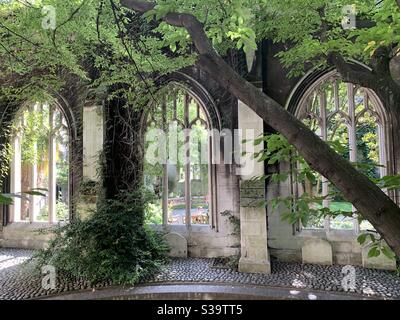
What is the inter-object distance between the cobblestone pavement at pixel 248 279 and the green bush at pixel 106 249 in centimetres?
19

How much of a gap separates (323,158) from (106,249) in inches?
169

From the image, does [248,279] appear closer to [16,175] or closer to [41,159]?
[41,159]

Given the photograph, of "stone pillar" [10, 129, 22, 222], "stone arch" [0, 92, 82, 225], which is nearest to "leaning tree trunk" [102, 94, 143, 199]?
"stone arch" [0, 92, 82, 225]

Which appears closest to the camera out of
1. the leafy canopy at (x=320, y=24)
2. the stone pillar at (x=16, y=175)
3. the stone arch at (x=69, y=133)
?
the leafy canopy at (x=320, y=24)

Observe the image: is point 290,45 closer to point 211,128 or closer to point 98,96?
point 211,128

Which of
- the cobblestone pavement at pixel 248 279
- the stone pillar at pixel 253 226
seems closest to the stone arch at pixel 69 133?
the cobblestone pavement at pixel 248 279

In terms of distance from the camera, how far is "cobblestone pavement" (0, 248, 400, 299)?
4.14m

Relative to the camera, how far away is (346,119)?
5.66m

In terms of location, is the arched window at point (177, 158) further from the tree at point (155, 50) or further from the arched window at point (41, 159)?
the arched window at point (41, 159)

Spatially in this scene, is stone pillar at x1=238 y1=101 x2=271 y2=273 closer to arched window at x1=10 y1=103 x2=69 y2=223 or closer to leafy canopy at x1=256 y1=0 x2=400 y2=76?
leafy canopy at x1=256 y1=0 x2=400 y2=76

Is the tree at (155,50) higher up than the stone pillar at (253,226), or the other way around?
the tree at (155,50)

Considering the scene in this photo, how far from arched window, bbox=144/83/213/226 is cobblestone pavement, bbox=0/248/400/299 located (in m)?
1.26

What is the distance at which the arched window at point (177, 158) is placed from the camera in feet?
20.8

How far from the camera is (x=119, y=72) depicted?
5484 millimetres
